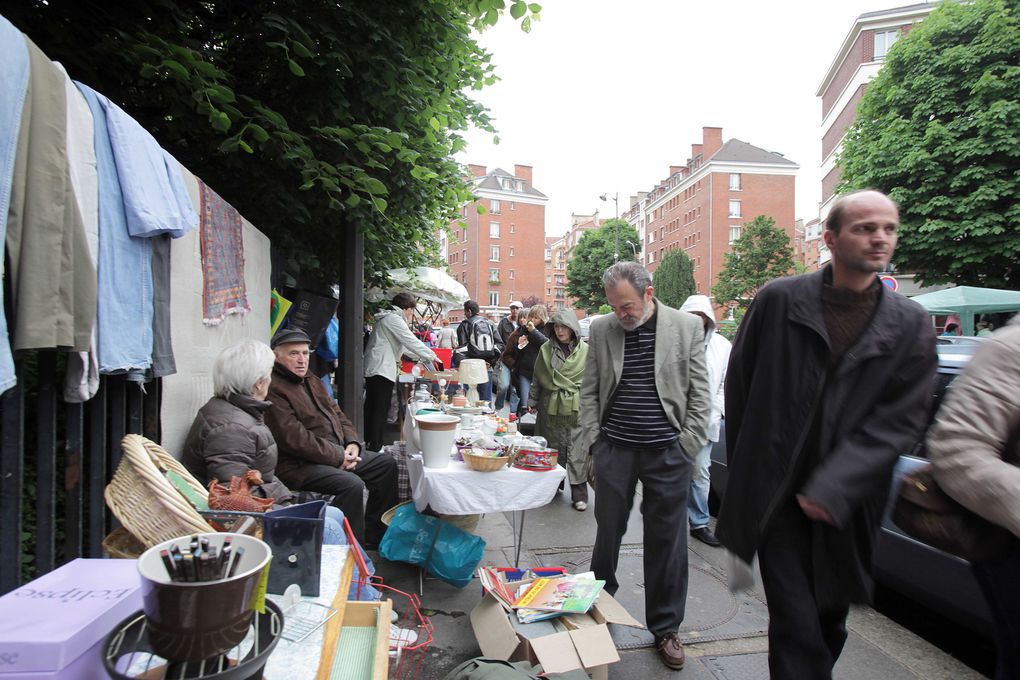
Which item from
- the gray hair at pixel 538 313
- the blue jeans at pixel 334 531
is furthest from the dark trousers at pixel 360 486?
the gray hair at pixel 538 313

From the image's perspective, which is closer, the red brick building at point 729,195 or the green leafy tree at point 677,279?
the green leafy tree at point 677,279

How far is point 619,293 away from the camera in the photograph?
3.35 meters

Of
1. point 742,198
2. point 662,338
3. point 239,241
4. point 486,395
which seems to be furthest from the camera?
point 742,198

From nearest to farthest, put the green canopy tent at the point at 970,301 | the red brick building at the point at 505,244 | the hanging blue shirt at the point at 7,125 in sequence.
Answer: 1. the hanging blue shirt at the point at 7,125
2. the green canopy tent at the point at 970,301
3. the red brick building at the point at 505,244

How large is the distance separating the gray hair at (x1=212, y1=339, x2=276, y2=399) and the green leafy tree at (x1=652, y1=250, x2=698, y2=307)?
54.4 meters

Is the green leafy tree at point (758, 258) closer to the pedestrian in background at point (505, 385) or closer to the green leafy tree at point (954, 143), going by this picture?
the green leafy tree at point (954, 143)

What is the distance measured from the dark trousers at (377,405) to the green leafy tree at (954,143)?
16703 mm

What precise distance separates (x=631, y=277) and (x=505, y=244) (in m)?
Answer: 69.8

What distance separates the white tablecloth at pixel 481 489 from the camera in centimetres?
347

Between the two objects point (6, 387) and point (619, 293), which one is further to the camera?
point (619, 293)

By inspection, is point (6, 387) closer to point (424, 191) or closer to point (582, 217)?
point (424, 191)

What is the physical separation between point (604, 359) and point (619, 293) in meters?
0.41

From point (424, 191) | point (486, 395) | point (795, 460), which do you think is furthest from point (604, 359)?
point (486, 395)

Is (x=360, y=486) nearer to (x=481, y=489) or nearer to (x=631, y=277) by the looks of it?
(x=481, y=489)
